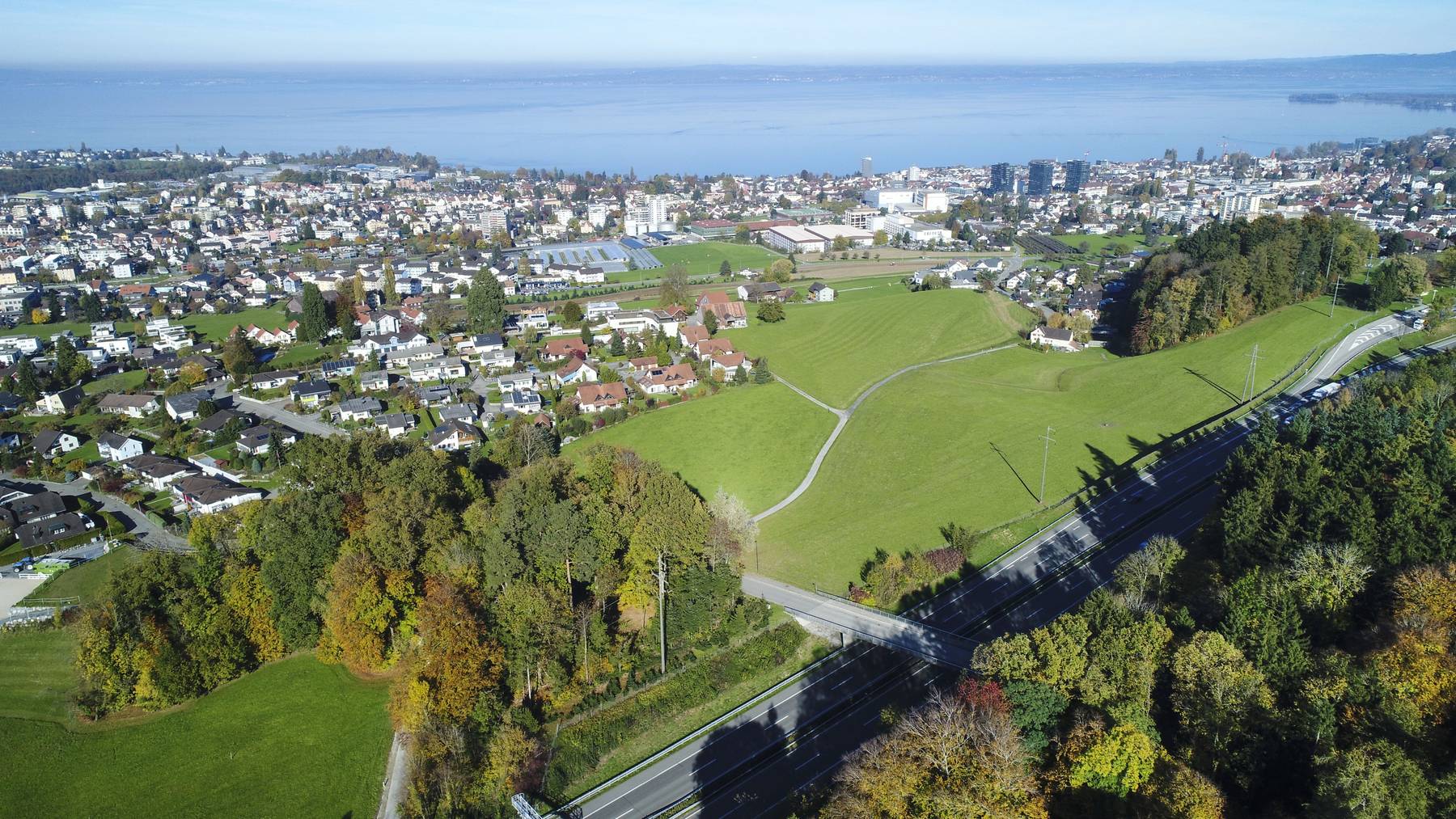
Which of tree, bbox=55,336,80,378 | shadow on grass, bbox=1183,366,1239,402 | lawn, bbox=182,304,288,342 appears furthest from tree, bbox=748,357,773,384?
tree, bbox=55,336,80,378

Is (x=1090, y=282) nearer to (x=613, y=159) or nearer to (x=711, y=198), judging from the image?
(x=711, y=198)

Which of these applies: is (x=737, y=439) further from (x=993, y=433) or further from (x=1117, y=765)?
(x=1117, y=765)

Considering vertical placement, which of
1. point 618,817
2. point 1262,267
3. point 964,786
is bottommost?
point 618,817

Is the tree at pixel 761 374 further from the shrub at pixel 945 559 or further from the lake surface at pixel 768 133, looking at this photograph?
the lake surface at pixel 768 133

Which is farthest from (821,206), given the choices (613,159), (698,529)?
(698,529)

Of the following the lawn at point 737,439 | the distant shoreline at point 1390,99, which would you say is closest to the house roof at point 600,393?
the lawn at point 737,439

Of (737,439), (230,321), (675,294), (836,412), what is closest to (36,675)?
(737,439)

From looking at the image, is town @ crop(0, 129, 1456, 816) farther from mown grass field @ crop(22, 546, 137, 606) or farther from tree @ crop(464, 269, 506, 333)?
mown grass field @ crop(22, 546, 137, 606)

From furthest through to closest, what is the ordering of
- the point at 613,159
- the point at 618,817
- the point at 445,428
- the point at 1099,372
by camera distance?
the point at 613,159 < the point at 1099,372 < the point at 445,428 < the point at 618,817
